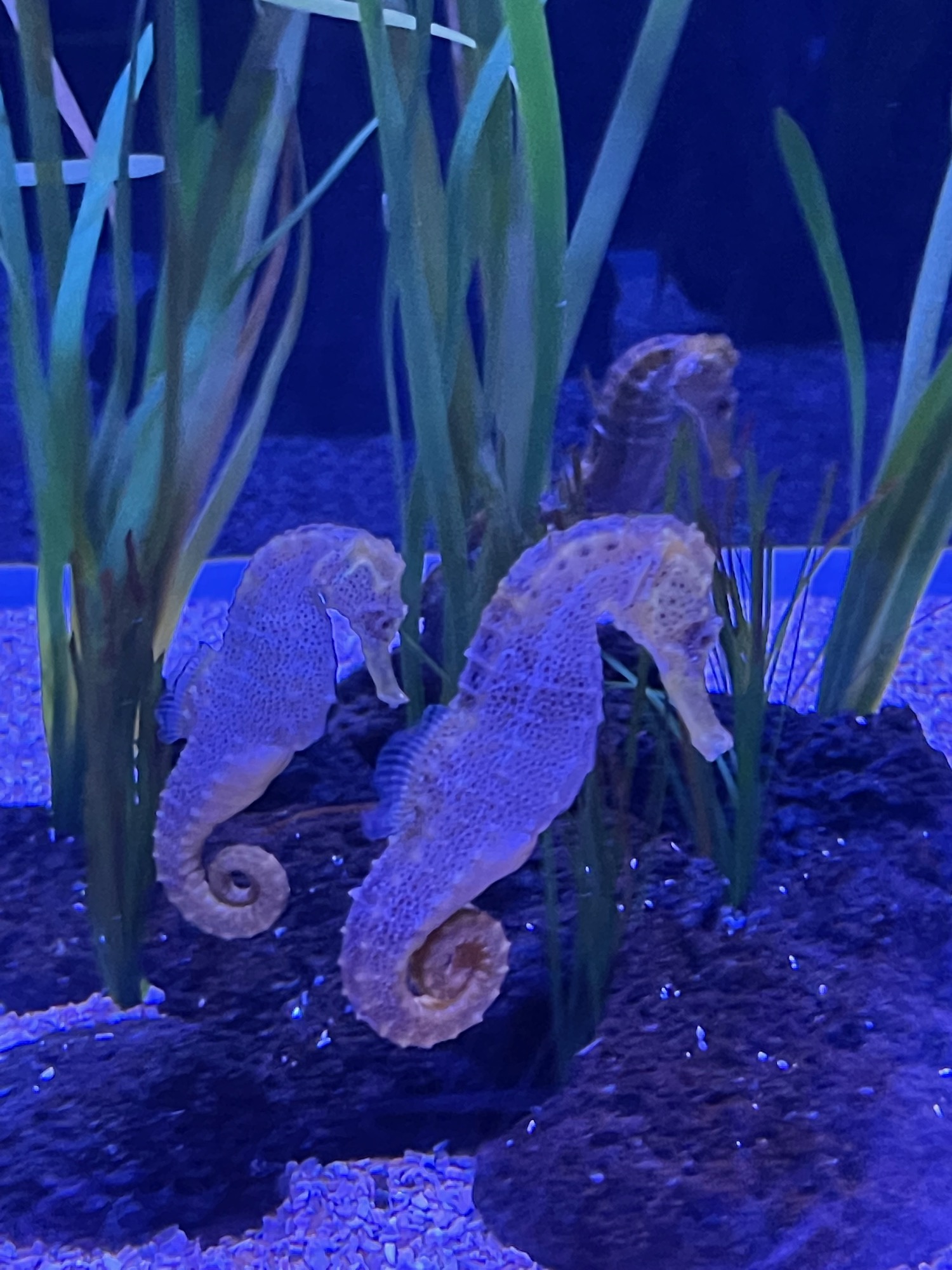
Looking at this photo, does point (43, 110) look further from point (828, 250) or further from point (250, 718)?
point (828, 250)

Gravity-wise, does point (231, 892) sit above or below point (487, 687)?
below

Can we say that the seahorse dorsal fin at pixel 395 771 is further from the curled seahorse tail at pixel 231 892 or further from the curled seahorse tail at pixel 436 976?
the curled seahorse tail at pixel 231 892

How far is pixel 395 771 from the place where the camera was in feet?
3.71

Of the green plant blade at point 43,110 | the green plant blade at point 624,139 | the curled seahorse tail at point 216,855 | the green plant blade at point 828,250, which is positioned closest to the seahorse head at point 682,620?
the green plant blade at point 624,139

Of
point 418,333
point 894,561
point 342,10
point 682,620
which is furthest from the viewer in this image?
point 894,561

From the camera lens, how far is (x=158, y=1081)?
1.24 m

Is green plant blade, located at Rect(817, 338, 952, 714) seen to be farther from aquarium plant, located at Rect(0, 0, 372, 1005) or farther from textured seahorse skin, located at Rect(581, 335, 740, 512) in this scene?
aquarium plant, located at Rect(0, 0, 372, 1005)

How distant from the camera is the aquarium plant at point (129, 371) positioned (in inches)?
54.2

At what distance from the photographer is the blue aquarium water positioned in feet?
3.61

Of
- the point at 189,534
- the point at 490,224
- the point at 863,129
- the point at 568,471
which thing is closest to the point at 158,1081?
the point at 189,534

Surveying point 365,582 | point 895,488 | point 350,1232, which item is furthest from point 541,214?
point 350,1232

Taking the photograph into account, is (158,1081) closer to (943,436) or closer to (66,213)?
(66,213)

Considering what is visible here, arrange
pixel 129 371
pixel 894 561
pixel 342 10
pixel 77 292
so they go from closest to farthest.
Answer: pixel 342 10 → pixel 77 292 → pixel 129 371 → pixel 894 561

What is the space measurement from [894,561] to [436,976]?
1.14 m
